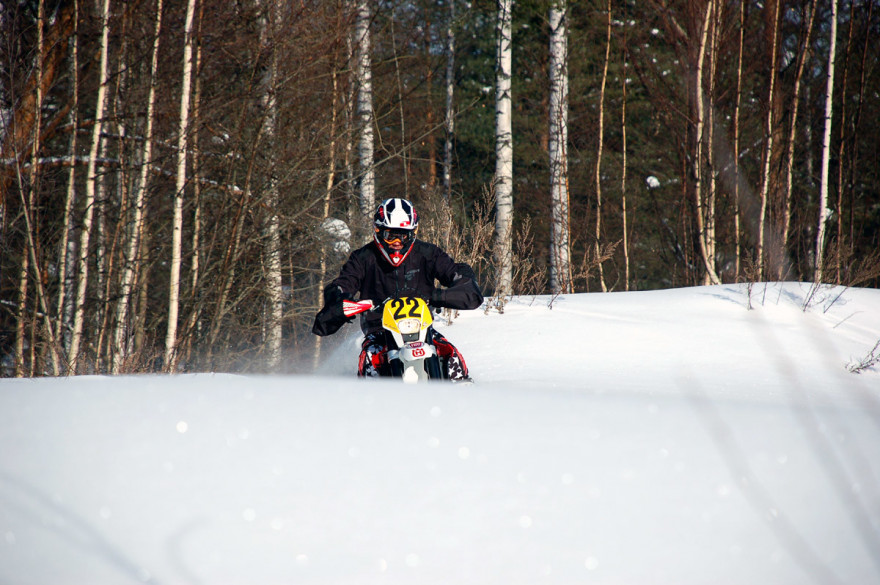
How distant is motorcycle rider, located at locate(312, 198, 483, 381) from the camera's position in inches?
177

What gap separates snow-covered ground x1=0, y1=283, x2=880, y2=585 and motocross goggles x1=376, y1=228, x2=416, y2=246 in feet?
5.94

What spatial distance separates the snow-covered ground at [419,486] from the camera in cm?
189

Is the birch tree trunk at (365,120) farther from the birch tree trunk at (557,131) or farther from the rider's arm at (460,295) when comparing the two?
the rider's arm at (460,295)

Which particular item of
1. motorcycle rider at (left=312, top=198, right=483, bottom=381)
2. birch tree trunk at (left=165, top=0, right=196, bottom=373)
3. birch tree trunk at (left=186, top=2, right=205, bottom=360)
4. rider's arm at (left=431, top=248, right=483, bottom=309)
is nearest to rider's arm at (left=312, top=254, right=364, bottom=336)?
motorcycle rider at (left=312, top=198, right=483, bottom=381)

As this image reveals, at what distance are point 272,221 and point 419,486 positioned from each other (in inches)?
355

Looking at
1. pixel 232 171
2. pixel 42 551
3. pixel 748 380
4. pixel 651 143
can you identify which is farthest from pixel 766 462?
pixel 651 143

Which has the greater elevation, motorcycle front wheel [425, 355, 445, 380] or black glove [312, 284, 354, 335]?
black glove [312, 284, 354, 335]

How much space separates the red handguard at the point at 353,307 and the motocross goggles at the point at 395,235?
70cm

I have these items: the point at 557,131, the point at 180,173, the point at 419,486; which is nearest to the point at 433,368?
the point at 419,486

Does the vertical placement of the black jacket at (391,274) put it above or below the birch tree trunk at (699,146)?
below

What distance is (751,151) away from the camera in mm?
21891

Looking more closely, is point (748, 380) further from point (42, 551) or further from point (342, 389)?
point (42, 551)

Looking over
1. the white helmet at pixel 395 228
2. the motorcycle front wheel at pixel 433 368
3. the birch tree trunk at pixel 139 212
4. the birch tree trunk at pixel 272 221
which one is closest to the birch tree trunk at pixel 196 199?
the birch tree trunk at pixel 139 212

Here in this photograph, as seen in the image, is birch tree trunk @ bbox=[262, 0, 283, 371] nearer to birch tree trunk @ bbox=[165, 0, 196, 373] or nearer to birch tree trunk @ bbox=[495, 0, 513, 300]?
birch tree trunk @ bbox=[165, 0, 196, 373]
